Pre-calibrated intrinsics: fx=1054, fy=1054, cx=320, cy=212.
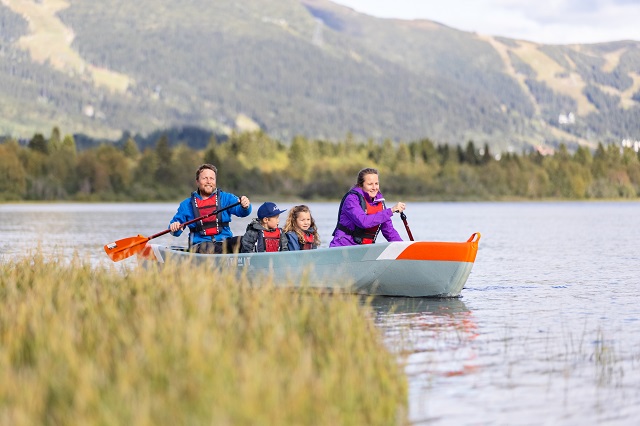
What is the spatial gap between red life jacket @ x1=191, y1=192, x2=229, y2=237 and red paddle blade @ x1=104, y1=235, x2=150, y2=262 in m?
1.44

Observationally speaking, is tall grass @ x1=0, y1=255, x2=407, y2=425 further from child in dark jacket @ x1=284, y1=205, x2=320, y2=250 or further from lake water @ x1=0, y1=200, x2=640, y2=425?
child in dark jacket @ x1=284, y1=205, x2=320, y2=250

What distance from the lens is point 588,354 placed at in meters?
11.3

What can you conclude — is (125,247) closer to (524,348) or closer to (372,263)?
(372,263)

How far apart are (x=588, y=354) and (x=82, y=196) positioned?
135161 mm

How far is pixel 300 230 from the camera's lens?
16594mm

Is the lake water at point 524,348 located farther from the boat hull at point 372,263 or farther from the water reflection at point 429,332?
the boat hull at point 372,263

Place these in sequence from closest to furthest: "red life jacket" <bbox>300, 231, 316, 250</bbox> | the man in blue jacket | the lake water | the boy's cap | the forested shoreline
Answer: the lake water → the boy's cap → "red life jacket" <bbox>300, 231, 316, 250</bbox> → the man in blue jacket → the forested shoreline

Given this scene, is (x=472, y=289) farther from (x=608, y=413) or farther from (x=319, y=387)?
(x=319, y=387)

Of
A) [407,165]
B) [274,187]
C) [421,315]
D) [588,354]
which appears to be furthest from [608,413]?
[407,165]

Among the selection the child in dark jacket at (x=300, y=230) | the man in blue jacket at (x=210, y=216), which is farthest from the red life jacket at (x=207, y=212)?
the child in dark jacket at (x=300, y=230)

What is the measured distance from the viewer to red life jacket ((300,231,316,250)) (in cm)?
1662

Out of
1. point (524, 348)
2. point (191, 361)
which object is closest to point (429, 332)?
point (524, 348)

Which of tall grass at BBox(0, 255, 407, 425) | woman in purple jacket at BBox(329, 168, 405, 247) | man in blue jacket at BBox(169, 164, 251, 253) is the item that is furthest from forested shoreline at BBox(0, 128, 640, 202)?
tall grass at BBox(0, 255, 407, 425)

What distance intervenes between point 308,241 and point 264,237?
70 centimetres
